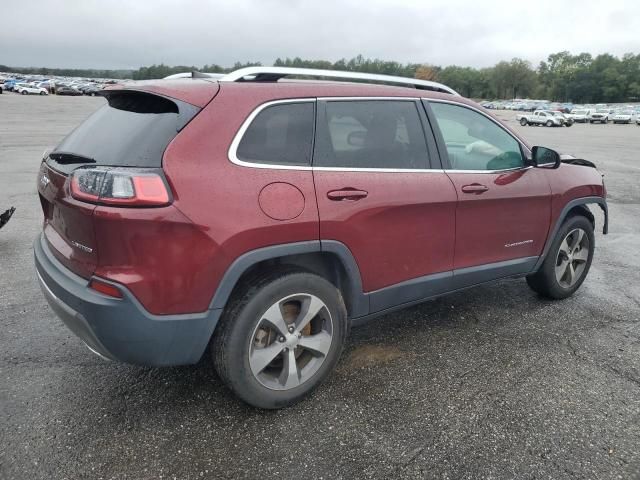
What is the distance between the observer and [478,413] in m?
2.78

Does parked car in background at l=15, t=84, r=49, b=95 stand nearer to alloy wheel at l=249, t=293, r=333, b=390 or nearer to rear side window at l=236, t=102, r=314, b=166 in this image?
rear side window at l=236, t=102, r=314, b=166

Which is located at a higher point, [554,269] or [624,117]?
[554,269]

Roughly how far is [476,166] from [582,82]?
144 meters

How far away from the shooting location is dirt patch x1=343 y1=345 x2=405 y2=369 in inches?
128

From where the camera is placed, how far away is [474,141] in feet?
12.0

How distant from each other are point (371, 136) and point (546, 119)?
46.7 metres

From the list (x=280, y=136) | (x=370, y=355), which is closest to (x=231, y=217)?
(x=280, y=136)

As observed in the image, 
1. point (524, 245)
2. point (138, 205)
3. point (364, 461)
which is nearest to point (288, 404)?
point (364, 461)

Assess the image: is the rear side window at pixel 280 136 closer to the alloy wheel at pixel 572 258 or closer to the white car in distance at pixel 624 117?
the alloy wheel at pixel 572 258

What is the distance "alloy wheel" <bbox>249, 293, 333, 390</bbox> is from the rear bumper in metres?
0.29

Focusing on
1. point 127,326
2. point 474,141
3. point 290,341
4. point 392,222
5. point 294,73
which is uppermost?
point 294,73

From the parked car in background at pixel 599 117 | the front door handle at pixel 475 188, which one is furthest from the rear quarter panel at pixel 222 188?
the parked car in background at pixel 599 117

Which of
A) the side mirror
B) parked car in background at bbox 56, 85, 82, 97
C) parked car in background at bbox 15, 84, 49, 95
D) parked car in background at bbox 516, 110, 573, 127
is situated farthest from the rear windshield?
parked car in background at bbox 56, 85, 82, 97

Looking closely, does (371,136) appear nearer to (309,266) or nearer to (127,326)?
(309,266)
